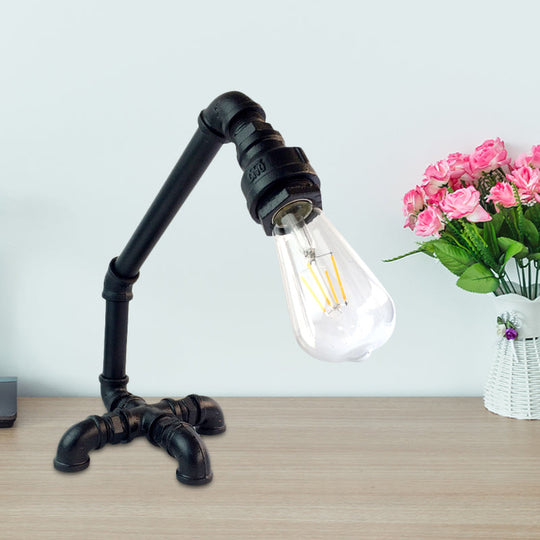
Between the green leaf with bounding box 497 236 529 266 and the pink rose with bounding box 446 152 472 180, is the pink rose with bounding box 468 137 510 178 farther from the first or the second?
the green leaf with bounding box 497 236 529 266

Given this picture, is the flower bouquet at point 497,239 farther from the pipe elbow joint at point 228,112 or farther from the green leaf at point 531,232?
the pipe elbow joint at point 228,112

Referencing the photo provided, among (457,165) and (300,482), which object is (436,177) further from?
(300,482)

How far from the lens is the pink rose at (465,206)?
974 millimetres

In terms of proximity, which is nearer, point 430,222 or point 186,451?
point 186,451

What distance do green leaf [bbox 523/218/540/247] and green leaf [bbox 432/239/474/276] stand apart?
0.31ft

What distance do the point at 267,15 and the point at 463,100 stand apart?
1.27ft

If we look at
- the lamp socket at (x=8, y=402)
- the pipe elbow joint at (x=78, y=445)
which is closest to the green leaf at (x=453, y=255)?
the pipe elbow joint at (x=78, y=445)

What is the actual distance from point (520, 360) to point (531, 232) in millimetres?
212

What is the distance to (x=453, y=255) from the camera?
1.04 m

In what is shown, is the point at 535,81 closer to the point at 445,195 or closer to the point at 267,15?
the point at 445,195

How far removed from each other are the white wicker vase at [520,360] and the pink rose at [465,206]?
0.51ft

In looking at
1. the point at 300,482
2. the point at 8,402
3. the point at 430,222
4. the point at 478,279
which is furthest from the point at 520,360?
the point at 8,402

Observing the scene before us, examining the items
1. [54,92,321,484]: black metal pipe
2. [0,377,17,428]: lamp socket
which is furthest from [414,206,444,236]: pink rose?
[0,377,17,428]: lamp socket

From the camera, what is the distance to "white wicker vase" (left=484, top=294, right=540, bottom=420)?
1034 millimetres
